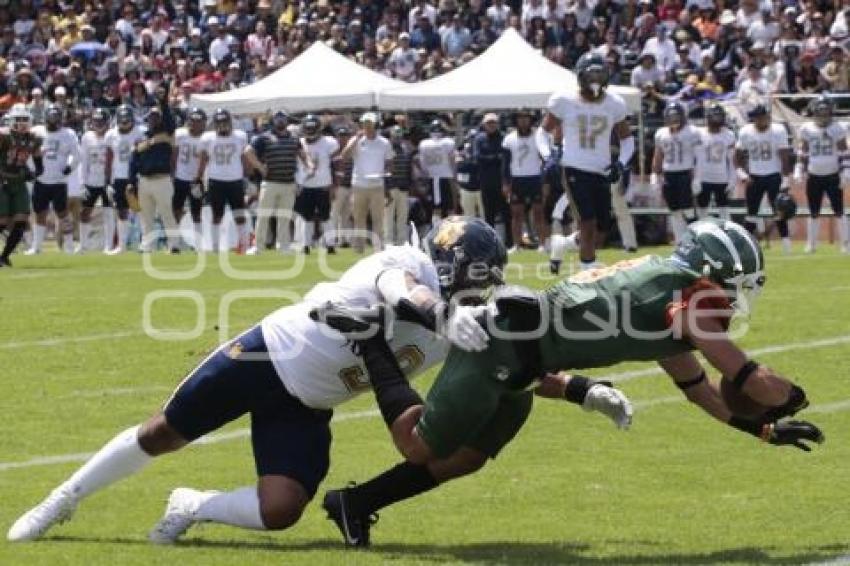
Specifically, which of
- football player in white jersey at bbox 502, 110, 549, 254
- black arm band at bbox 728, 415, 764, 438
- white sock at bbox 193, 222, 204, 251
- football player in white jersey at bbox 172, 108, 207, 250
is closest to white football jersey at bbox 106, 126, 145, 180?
football player in white jersey at bbox 172, 108, 207, 250

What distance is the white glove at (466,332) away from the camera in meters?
5.44

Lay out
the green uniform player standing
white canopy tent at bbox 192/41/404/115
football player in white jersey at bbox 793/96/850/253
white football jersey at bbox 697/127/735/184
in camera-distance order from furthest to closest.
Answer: white canopy tent at bbox 192/41/404/115, white football jersey at bbox 697/127/735/184, football player in white jersey at bbox 793/96/850/253, the green uniform player standing

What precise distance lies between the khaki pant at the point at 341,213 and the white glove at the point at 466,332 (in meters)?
17.2

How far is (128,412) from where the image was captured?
922 centimetres

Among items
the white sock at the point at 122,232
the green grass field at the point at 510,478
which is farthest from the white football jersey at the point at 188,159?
the green grass field at the point at 510,478

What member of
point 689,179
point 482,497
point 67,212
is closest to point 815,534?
point 482,497

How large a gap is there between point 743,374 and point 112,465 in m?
2.03

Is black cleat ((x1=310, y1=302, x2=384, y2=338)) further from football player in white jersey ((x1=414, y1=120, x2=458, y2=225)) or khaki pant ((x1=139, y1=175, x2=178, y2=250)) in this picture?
football player in white jersey ((x1=414, y1=120, x2=458, y2=225))

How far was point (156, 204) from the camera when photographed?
21.8 m

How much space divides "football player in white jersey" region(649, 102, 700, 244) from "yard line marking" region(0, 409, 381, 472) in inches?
486

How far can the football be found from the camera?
6.06m

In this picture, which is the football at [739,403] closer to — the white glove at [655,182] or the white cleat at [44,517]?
the white cleat at [44,517]

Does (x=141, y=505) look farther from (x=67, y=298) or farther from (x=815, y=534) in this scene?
(x=67, y=298)

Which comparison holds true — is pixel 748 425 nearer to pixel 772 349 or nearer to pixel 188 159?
pixel 772 349
